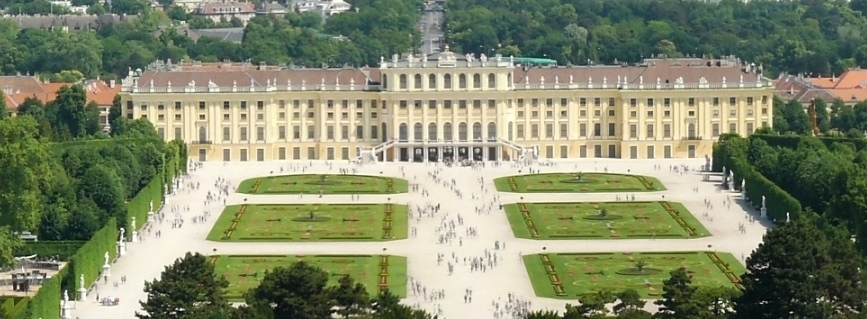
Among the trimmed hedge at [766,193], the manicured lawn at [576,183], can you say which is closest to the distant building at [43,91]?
the manicured lawn at [576,183]

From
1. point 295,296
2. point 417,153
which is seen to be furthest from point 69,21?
point 295,296

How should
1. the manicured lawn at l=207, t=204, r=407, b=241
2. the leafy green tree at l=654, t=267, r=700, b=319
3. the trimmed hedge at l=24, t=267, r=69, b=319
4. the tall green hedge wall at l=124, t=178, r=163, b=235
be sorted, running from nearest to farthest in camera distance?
the leafy green tree at l=654, t=267, r=700, b=319, the trimmed hedge at l=24, t=267, r=69, b=319, the manicured lawn at l=207, t=204, r=407, b=241, the tall green hedge wall at l=124, t=178, r=163, b=235

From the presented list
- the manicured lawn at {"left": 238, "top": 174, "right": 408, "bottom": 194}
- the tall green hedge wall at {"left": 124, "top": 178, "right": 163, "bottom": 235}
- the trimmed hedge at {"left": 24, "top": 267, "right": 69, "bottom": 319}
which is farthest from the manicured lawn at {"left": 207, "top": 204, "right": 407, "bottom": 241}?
the trimmed hedge at {"left": 24, "top": 267, "right": 69, "bottom": 319}

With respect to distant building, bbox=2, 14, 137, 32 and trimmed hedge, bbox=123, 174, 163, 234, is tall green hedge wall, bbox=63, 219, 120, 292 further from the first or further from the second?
distant building, bbox=2, 14, 137, 32

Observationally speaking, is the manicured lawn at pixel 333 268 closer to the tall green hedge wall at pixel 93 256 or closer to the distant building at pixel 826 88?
the tall green hedge wall at pixel 93 256

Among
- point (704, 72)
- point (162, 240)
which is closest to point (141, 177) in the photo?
point (162, 240)

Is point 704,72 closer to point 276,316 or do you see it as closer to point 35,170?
point 35,170

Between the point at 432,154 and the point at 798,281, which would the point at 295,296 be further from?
the point at 432,154
